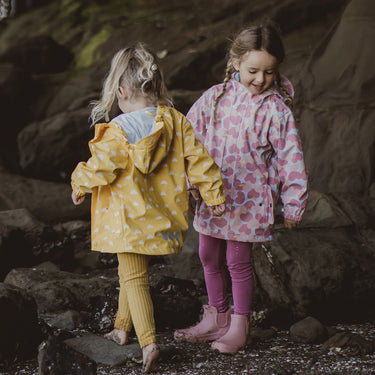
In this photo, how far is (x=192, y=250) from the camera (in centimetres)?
556

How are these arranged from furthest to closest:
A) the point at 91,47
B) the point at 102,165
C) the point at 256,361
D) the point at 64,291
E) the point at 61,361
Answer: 1. the point at 91,47
2. the point at 64,291
3. the point at 256,361
4. the point at 102,165
5. the point at 61,361

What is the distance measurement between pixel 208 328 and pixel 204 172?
1.05m

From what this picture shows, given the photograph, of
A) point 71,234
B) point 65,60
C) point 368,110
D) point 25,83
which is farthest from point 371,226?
point 65,60

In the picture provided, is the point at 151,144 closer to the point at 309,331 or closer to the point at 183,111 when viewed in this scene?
the point at 309,331

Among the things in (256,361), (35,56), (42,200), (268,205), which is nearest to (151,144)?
(268,205)

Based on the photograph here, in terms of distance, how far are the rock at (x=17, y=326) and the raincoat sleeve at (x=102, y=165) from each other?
745 millimetres

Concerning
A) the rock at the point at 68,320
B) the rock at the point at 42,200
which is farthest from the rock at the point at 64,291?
the rock at the point at 42,200

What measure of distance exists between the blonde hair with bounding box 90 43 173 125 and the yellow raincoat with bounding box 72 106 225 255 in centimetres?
14

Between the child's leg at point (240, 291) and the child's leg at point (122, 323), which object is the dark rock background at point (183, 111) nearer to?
the child's leg at point (122, 323)

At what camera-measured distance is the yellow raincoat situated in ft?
10.9

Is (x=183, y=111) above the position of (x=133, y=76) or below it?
below

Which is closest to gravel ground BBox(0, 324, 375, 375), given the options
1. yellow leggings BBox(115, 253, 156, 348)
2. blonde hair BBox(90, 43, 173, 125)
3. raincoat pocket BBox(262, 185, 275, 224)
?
yellow leggings BBox(115, 253, 156, 348)

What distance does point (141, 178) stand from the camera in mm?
3434

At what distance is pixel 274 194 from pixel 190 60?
211 inches
